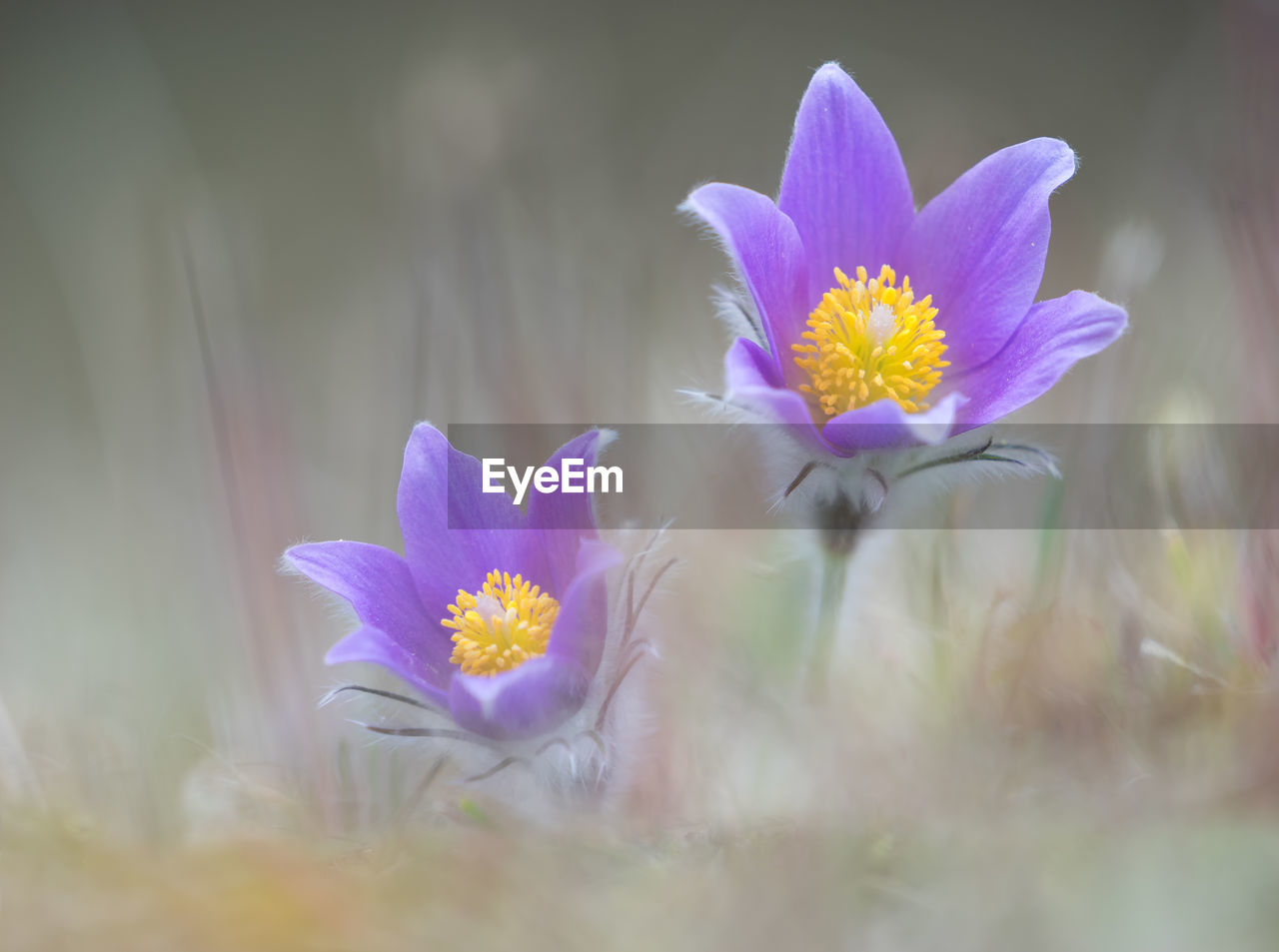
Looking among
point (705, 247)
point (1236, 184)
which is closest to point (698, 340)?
point (705, 247)

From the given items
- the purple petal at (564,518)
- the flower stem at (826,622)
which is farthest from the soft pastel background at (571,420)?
the purple petal at (564,518)

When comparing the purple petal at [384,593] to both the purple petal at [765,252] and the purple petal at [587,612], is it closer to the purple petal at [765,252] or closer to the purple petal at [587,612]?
the purple petal at [587,612]

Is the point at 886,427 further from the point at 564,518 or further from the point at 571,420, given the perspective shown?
the point at 571,420

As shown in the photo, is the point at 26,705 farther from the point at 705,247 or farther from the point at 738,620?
the point at 705,247

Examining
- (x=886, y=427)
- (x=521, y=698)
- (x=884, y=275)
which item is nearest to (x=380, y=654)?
(x=521, y=698)

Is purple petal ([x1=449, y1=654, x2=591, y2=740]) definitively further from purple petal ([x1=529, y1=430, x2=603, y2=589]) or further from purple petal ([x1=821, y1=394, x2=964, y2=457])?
purple petal ([x1=821, y1=394, x2=964, y2=457])

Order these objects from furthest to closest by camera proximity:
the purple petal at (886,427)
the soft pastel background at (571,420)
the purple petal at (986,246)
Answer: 1. the purple petal at (986,246)
2. the purple petal at (886,427)
3. the soft pastel background at (571,420)
